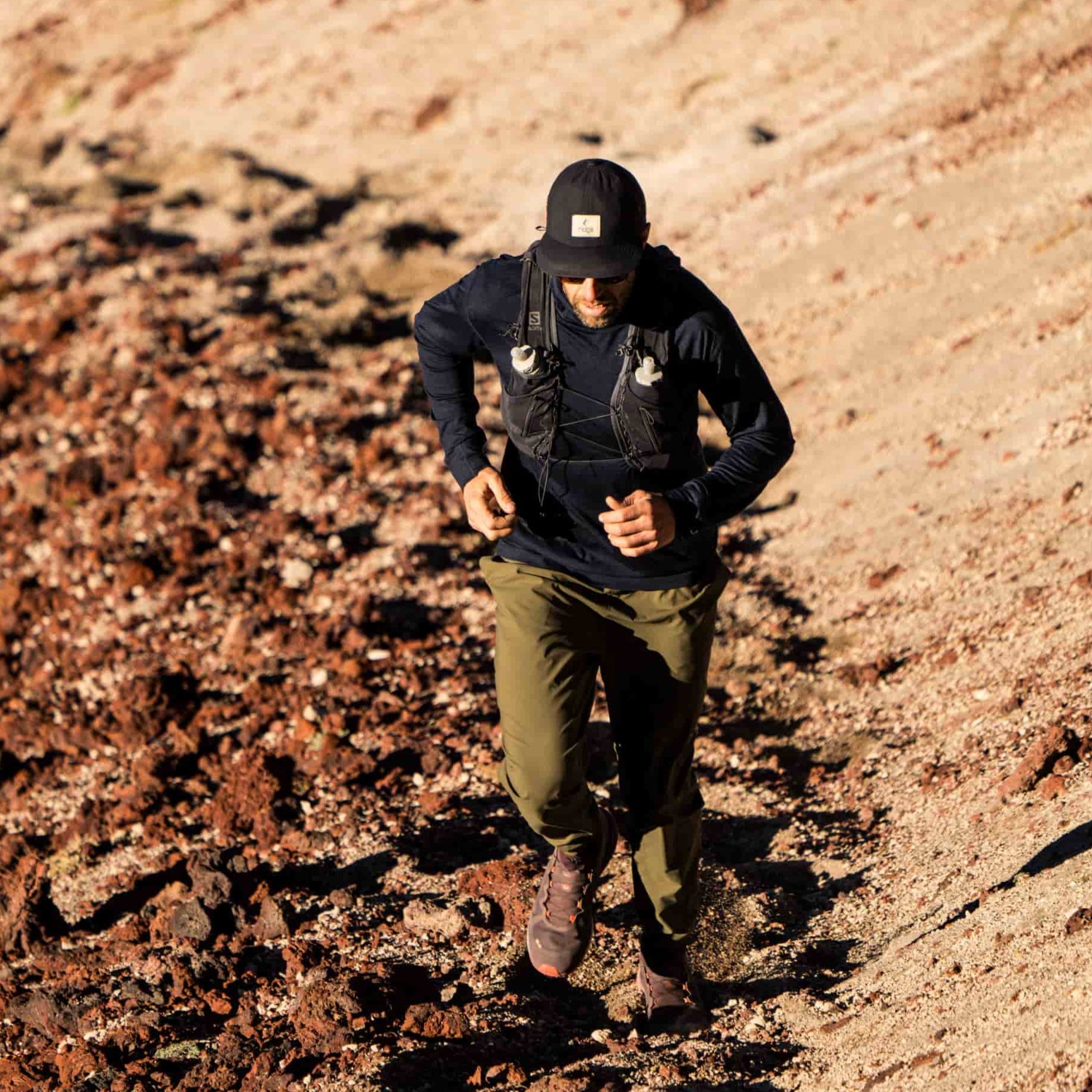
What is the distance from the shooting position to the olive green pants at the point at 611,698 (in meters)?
3.74

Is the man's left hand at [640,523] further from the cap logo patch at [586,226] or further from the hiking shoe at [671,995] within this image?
the hiking shoe at [671,995]

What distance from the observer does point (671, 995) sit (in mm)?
4031

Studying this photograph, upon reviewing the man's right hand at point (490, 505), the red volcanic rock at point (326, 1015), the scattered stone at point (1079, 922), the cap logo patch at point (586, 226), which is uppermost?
the cap logo patch at point (586, 226)

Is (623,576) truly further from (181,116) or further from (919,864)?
(181,116)

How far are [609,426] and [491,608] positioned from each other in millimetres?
3119

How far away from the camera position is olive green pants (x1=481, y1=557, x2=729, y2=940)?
12.3ft

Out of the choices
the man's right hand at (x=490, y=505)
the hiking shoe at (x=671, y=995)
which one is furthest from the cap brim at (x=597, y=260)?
the hiking shoe at (x=671, y=995)

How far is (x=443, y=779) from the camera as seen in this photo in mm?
5402

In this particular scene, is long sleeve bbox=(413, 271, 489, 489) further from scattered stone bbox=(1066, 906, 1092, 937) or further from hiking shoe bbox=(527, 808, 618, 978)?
scattered stone bbox=(1066, 906, 1092, 937)

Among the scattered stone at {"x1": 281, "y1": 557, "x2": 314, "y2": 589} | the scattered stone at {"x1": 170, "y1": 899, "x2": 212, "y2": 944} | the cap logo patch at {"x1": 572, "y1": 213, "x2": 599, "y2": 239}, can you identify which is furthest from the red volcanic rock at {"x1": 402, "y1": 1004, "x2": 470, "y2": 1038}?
the scattered stone at {"x1": 281, "y1": 557, "x2": 314, "y2": 589}

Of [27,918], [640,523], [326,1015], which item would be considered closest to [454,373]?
[640,523]

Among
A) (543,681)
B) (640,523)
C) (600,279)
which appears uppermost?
(600,279)

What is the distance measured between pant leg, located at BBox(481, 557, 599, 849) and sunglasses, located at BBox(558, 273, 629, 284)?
80 centimetres

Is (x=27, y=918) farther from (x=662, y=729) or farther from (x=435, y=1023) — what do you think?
(x=662, y=729)
